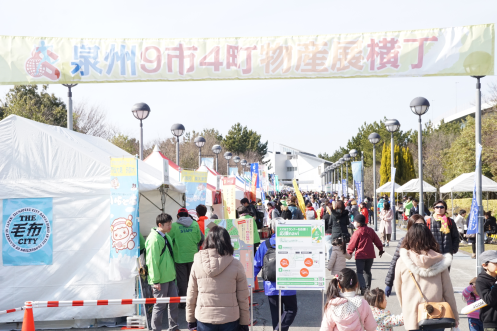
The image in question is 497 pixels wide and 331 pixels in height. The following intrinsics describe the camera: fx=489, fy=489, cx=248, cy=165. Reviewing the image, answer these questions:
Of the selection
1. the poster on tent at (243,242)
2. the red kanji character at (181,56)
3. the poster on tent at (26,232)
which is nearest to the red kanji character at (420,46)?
the red kanji character at (181,56)

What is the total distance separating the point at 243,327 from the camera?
190 inches

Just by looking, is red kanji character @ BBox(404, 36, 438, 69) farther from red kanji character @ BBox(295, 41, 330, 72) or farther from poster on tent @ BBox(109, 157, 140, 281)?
poster on tent @ BBox(109, 157, 140, 281)

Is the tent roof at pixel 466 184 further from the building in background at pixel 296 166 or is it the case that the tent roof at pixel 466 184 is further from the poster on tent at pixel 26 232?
the building in background at pixel 296 166

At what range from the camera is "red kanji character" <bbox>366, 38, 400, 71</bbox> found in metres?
7.84

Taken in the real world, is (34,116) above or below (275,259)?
above

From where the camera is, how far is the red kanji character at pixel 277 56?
26.2 ft

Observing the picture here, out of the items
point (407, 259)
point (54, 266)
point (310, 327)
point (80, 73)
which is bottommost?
point (310, 327)

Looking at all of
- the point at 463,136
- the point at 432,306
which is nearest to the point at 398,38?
the point at 432,306

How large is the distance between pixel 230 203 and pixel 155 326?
24.0 feet

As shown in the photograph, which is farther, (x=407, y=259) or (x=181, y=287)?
(x=181, y=287)

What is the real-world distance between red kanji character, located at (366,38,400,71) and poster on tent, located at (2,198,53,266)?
238 inches

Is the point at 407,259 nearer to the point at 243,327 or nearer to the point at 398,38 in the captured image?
the point at 243,327

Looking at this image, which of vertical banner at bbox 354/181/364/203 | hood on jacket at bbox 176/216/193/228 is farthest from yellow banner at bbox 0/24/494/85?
vertical banner at bbox 354/181/364/203

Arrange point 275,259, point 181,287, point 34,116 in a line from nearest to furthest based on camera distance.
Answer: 1. point 275,259
2. point 181,287
3. point 34,116
